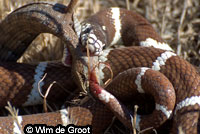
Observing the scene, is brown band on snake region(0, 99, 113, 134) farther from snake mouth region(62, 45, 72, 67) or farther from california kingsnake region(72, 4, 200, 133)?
snake mouth region(62, 45, 72, 67)

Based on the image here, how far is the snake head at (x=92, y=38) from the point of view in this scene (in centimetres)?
355

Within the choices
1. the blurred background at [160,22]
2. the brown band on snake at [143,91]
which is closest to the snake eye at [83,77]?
the brown band on snake at [143,91]

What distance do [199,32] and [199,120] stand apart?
7.70 feet

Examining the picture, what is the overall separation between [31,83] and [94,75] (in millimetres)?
1032

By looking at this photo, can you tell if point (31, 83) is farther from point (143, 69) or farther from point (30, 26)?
point (143, 69)

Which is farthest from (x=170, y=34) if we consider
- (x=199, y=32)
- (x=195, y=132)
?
(x=195, y=132)

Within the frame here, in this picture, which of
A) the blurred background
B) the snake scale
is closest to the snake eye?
the snake scale

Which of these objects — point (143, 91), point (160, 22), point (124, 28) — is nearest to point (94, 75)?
point (143, 91)

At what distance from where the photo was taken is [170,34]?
17.8ft

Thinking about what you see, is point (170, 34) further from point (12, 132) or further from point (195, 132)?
point (12, 132)

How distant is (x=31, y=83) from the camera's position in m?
4.18

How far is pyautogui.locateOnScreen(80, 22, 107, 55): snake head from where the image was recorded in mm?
3551

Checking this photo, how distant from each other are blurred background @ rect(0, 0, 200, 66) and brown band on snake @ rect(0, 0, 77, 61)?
0.38 metres

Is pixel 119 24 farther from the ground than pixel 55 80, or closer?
farther from the ground
